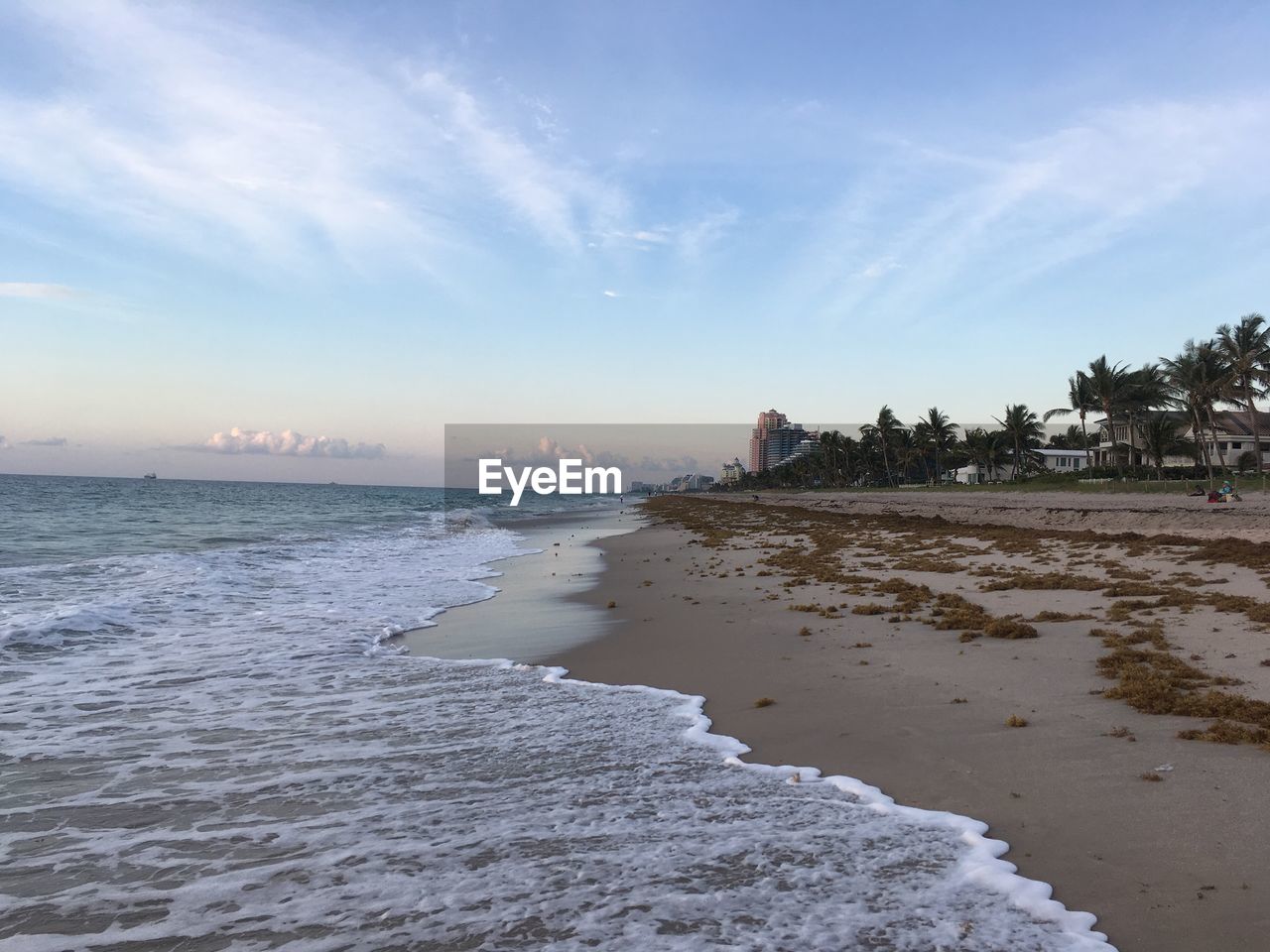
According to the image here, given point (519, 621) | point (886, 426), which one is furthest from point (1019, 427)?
point (519, 621)

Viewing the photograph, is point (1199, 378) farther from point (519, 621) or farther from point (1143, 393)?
point (519, 621)

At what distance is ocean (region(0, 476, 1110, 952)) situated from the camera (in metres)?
3.86

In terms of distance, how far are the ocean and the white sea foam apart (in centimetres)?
2

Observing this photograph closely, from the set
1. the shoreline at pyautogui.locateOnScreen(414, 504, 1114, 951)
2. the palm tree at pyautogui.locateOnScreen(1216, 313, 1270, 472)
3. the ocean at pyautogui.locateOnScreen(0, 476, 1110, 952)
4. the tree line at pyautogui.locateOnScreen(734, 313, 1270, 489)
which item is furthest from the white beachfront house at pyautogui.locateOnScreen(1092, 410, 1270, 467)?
the ocean at pyautogui.locateOnScreen(0, 476, 1110, 952)

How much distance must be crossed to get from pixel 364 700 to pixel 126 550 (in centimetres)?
2408

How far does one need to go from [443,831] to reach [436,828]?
0.24 feet

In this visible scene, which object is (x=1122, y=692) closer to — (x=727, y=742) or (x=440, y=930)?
(x=727, y=742)

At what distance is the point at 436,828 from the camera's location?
196 inches

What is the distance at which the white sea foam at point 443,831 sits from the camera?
386 cm

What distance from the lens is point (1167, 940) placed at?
3.57 metres

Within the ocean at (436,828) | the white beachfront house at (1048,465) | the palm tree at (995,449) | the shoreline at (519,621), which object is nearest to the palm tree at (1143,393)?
the palm tree at (995,449)

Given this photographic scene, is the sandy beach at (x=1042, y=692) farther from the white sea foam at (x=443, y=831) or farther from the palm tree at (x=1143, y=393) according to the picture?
the palm tree at (x=1143, y=393)

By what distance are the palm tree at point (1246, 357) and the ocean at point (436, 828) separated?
6415 centimetres

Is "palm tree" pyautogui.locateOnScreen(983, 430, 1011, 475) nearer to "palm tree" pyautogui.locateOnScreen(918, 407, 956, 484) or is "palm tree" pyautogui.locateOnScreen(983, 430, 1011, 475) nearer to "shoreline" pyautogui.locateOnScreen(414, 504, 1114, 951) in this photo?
"palm tree" pyautogui.locateOnScreen(918, 407, 956, 484)
